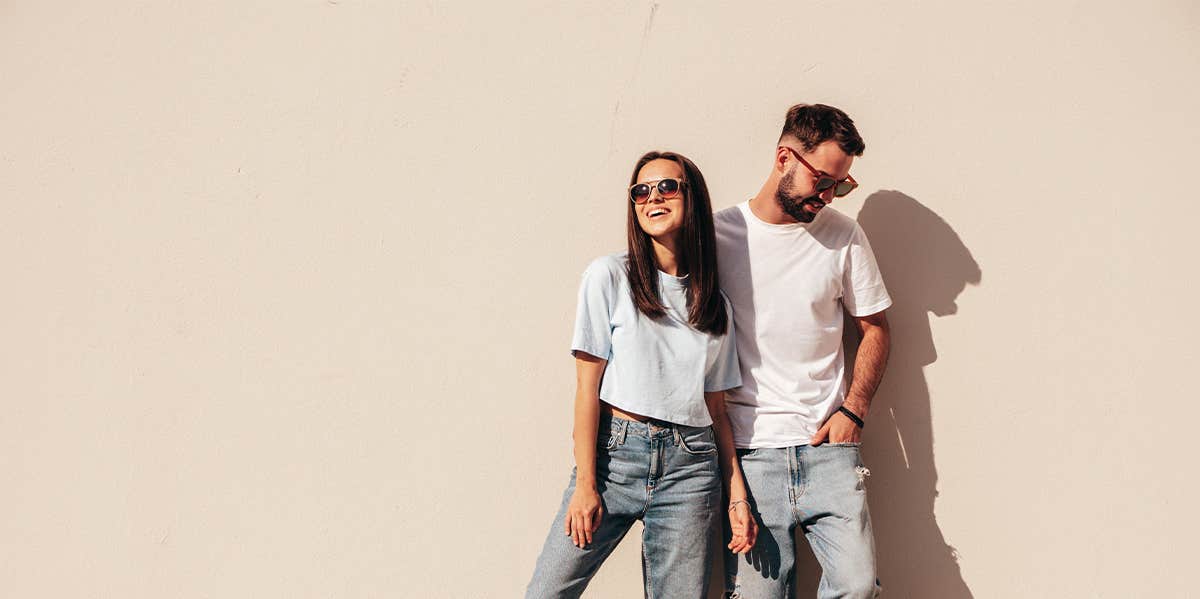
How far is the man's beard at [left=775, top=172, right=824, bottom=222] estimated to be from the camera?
114 inches

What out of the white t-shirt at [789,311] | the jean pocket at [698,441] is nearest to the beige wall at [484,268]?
the white t-shirt at [789,311]

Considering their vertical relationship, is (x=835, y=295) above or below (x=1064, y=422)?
above

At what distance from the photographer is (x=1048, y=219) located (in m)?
3.22

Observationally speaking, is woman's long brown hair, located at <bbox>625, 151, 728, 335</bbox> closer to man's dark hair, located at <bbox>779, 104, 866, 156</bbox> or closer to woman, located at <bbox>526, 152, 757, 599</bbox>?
woman, located at <bbox>526, 152, 757, 599</bbox>

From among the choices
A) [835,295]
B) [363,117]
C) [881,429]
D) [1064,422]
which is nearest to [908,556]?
[881,429]

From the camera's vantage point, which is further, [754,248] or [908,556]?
[908,556]

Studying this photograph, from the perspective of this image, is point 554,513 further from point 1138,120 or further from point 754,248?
point 1138,120

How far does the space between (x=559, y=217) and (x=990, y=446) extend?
6.13 ft

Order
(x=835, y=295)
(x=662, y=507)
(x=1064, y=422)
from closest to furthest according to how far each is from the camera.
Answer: (x=662, y=507) → (x=835, y=295) → (x=1064, y=422)

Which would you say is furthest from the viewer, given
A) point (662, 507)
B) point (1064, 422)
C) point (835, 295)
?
point (1064, 422)

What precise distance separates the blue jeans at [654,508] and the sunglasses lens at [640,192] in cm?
70

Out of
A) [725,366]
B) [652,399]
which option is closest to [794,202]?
[725,366]

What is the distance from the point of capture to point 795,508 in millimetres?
2879

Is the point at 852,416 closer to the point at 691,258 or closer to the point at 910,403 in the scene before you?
the point at 910,403
